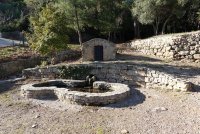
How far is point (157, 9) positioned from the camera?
30.2 metres

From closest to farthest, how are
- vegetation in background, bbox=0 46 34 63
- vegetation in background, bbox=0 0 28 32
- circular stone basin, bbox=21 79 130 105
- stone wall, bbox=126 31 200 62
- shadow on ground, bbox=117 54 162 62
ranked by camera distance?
circular stone basin, bbox=21 79 130 105 < stone wall, bbox=126 31 200 62 < shadow on ground, bbox=117 54 162 62 < vegetation in background, bbox=0 46 34 63 < vegetation in background, bbox=0 0 28 32

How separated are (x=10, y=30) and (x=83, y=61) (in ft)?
56.7

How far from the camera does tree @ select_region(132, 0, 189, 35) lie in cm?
2961

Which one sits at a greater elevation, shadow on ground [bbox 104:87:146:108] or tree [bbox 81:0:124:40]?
tree [bbox 81:0:124:40]

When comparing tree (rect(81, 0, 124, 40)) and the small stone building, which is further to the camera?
tree (rect(81, 0, 124, 40))

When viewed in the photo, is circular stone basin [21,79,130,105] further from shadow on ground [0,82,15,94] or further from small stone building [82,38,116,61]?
small stone building [82,38,116,61]

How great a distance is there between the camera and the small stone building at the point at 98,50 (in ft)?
83.5

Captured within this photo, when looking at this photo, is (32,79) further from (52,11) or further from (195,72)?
(195,72)

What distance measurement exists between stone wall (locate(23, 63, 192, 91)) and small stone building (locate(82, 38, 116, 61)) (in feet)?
6.96

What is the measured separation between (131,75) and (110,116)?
6.69 meters

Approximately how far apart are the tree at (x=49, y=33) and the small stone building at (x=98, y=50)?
1.74 m

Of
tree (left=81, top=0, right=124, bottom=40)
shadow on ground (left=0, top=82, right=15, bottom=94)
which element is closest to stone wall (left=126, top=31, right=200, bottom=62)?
tree (left=81, top=0, right=124, bottom=40)

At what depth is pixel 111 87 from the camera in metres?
20.5

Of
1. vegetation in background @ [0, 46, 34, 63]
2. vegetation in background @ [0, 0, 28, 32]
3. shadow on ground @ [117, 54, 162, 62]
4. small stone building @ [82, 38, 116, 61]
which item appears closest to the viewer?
small stone building @ [82, 38, 116, 61]
